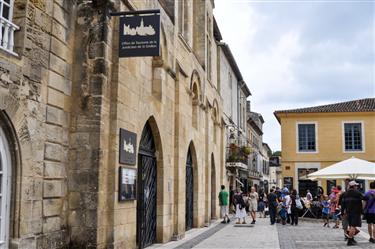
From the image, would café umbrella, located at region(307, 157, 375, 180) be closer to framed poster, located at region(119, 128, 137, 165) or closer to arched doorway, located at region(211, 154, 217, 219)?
arched doorway, located at region(211, 154, 217, 219)

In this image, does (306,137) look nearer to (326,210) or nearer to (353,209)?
(326,210)

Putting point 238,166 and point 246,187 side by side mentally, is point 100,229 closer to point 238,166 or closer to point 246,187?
point 238,166

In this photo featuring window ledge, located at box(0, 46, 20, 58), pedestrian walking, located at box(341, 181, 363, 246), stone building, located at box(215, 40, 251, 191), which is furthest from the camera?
stone building, located at box(215, 40, 251, 191)

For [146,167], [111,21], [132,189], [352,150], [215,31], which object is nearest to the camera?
[111,21]

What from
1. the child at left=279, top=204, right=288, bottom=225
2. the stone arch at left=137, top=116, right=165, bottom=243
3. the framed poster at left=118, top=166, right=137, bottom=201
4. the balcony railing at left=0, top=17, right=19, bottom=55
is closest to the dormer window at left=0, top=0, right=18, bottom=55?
the balcony railing at left=0, top=17, right=19, bottom=55

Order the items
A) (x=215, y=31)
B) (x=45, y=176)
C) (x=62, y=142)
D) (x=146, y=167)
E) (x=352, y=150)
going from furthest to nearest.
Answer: (x=352, y=150), (x=215, y=31), (x=146, y=167), (x=62, y=142), (x=45, y=176)

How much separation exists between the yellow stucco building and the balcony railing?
27.2 metres

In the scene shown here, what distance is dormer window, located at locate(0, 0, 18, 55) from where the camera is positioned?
21.4ft

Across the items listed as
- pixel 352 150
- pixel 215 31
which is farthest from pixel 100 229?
pixel 352 150

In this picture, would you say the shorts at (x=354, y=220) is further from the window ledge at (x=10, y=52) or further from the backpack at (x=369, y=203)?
the window ledge at (x=10, y=52)

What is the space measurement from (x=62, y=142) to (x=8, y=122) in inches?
65.1

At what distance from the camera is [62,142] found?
8094mm

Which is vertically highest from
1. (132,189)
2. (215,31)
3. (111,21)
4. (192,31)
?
(215,31)

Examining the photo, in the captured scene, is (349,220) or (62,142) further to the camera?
(349,220)
